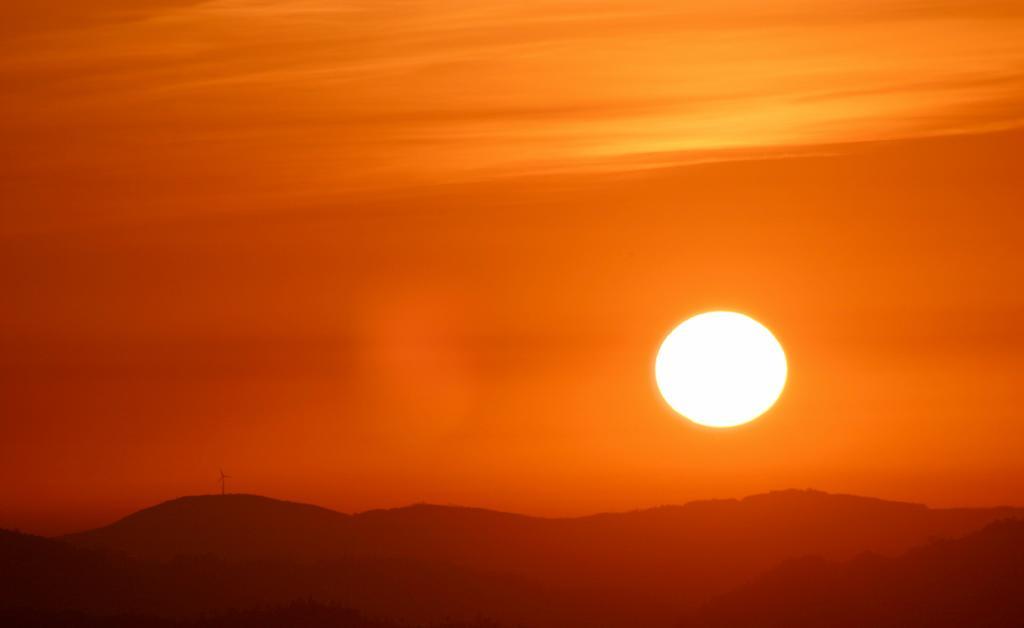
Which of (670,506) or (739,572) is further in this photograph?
(670,506)

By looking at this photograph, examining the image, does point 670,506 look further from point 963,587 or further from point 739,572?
point 963,587

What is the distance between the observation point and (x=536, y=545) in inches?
4906

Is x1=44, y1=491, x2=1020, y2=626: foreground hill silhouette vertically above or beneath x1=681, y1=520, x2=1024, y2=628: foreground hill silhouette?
above

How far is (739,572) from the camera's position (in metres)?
108

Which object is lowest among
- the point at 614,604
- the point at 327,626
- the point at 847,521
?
the point at 327,626

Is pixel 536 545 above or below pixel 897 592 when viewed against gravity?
above

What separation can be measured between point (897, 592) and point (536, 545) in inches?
2212

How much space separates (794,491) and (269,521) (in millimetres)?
39713

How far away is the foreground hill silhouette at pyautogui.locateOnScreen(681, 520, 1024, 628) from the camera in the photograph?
6675cm

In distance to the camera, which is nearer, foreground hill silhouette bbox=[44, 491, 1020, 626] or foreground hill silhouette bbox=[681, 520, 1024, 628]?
foreground hill silhouette bbox=[681, 520, 1024, 628]

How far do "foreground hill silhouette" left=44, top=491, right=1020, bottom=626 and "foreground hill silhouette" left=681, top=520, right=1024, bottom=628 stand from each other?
60.5ft

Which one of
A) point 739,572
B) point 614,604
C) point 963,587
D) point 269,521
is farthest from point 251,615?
point 269,521

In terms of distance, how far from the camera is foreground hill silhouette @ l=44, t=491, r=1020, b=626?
9338 cm

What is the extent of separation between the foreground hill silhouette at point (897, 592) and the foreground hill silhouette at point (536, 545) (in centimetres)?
1845
